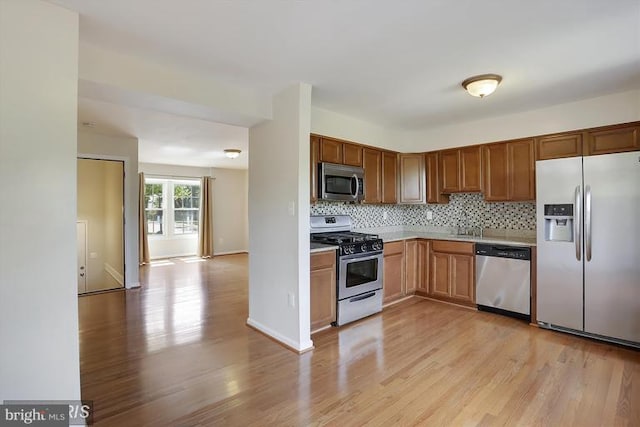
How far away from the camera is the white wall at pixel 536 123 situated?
3.21 metres

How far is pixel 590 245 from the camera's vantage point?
120 inches

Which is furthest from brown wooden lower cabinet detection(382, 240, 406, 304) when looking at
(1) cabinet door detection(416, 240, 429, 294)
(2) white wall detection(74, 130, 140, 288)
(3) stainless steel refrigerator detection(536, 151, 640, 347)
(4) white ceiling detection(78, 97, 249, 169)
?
(2) white wall detection(74, 130, 140, 288)

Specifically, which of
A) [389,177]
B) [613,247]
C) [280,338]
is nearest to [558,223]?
[613,247]

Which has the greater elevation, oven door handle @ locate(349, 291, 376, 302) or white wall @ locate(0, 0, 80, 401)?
white wall @ locate(0, 0, 80, 401)

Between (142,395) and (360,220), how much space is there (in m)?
3.24

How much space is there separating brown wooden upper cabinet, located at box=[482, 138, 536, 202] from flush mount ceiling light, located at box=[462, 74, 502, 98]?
4.37ft

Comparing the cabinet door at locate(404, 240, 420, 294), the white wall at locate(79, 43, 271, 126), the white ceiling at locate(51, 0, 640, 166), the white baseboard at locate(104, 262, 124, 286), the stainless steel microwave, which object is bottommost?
the white baseboard at locate(104, 262, 124, 286)

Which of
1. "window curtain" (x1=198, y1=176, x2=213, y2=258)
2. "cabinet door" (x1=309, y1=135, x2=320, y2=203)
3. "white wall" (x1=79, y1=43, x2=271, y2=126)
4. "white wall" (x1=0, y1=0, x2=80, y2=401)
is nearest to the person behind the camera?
"white wall" (x1=0, y1=0, x2=80, y2=401)

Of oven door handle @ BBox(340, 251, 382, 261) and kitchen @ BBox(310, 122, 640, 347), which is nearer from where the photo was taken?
kitchen @ BBox(310, 122, 640, 347)

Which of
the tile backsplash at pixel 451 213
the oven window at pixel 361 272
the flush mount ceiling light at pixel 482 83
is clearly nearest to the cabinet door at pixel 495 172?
the tile backsplash at pixel 451 213

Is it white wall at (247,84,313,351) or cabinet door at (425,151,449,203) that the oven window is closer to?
white wall at (247,84,313,351)

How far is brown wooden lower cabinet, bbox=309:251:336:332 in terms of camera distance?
3.21m

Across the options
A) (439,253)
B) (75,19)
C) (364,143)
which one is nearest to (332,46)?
(75,19)

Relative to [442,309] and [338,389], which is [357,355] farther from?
[442,309]
